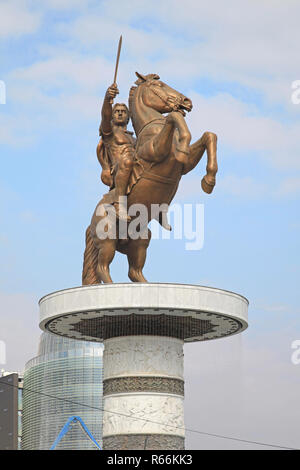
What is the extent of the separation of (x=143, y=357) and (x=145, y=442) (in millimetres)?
2437

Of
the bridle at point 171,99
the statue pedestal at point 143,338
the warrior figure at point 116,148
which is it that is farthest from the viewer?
the bridle at point 171,99

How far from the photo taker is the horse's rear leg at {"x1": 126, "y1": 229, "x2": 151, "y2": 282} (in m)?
29.9

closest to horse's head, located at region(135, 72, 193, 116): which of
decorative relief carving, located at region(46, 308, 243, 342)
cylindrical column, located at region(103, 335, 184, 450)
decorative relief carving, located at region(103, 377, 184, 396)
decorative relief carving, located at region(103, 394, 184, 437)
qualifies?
decorative relief carving, located at region(46, 308, 243, 342)

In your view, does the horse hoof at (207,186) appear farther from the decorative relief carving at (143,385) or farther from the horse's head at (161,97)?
the decorative relief carving at (143,385)

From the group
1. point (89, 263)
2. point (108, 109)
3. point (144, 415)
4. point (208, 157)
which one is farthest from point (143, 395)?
point (108, 109)

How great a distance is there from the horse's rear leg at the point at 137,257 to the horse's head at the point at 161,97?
3874mm

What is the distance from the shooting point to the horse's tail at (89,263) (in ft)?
98.6

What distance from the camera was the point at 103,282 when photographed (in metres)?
29.2

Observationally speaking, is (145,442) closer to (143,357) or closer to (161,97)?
(143,357)

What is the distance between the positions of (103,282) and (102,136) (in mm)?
4661

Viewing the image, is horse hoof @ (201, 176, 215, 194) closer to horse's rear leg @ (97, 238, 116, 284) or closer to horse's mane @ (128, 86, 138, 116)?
horse's rear leg @ (97, 238, 116, 284)

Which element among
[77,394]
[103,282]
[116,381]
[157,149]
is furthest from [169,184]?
[77,394]

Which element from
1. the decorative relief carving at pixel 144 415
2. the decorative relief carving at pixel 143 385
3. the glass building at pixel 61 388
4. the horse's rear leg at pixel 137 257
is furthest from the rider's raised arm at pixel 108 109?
the glass building at pixel 61 388

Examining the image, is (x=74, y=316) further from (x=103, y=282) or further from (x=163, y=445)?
(x=163, y=445)
